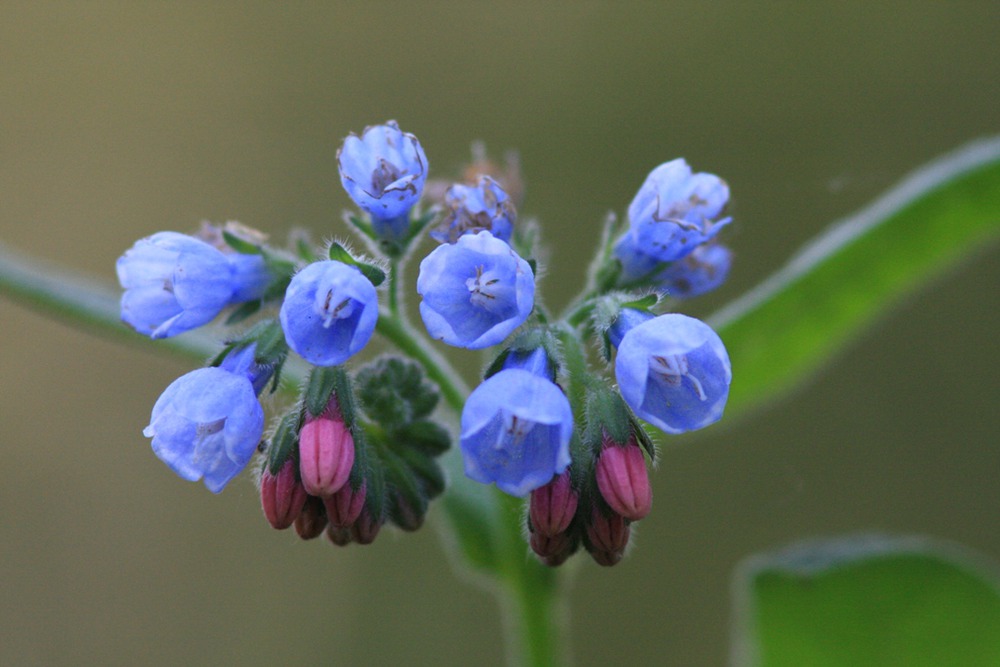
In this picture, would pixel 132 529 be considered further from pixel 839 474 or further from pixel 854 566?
pixel 854 566

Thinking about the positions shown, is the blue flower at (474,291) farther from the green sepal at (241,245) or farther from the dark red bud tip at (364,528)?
the green sepal at (241,245)

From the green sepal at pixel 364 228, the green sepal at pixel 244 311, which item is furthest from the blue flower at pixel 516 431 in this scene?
the green sepal at pixel 244 311

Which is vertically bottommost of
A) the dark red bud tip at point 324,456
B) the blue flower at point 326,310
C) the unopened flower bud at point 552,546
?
the unopened flower bud at point 552,546

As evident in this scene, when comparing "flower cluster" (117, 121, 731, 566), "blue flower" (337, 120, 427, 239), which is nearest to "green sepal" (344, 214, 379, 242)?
"flower cluster" (117, 121, 731, 566)

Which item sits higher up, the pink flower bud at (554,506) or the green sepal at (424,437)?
the green sepal at (424,437)

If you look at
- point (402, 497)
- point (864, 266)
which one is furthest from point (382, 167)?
point (864, 266)

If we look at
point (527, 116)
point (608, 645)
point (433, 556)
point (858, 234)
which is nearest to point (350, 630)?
point (433, 556)
